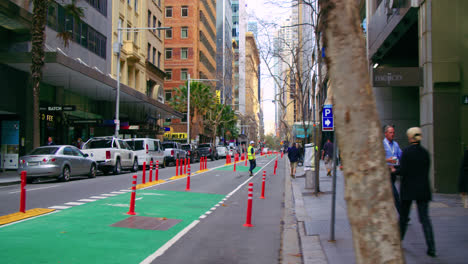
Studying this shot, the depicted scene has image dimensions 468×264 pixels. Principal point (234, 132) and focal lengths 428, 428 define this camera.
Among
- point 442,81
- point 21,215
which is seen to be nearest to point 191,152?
point 442,81

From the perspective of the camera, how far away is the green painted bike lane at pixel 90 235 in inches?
253

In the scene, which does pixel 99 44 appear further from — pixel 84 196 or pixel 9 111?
pixel 84 196

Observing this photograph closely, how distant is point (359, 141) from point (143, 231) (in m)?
6.11

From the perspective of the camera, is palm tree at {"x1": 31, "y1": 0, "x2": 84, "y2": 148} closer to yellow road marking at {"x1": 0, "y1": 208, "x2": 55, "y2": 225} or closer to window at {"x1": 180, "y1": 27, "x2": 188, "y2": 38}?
yellow road marking at {"x1": 0, "y1": 208, "x2": 55, "y2": 225}

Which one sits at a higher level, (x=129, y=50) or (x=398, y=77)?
(x=129, y=50)

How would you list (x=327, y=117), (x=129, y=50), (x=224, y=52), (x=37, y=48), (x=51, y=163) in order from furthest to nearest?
1. (x=224, y=52)
2. (x=129, y=50)
3. (x=37, y=48)
4. (x=51, y=163)
5. (x=327, y=117)

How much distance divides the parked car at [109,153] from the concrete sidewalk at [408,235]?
13.8 m

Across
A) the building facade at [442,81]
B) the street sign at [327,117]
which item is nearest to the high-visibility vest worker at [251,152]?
the street sign at [327,117]

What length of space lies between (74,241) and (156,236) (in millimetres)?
1466

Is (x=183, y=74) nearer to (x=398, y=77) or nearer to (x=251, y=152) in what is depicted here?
(x=251, y=152)

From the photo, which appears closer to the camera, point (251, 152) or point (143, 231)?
point (143, 231)

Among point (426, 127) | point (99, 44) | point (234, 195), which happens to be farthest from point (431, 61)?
point (99, 44)

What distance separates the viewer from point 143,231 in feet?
27.7

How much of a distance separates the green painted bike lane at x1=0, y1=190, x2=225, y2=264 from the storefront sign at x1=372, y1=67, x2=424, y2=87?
751cm
